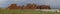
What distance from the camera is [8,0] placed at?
131 centimetres

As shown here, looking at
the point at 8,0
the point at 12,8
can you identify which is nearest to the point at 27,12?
the point at 12,8

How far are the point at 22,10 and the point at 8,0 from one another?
1.17ft

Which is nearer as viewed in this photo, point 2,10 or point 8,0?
point 2,10

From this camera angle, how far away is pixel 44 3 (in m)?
1.27

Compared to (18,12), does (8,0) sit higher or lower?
higher

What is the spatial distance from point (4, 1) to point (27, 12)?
438mm

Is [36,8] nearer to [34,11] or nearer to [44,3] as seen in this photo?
[34,11]

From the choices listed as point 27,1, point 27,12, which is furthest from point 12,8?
point 27,1

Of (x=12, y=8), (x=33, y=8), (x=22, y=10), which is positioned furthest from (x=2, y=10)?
(x=33, y=8)

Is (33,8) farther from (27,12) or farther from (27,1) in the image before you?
(27,1)

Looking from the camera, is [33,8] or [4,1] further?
[4,1]

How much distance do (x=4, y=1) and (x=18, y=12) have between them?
0.37 meters

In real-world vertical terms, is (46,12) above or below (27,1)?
below

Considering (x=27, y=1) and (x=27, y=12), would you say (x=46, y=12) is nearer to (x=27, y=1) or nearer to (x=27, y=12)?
(x=27, y=12)
